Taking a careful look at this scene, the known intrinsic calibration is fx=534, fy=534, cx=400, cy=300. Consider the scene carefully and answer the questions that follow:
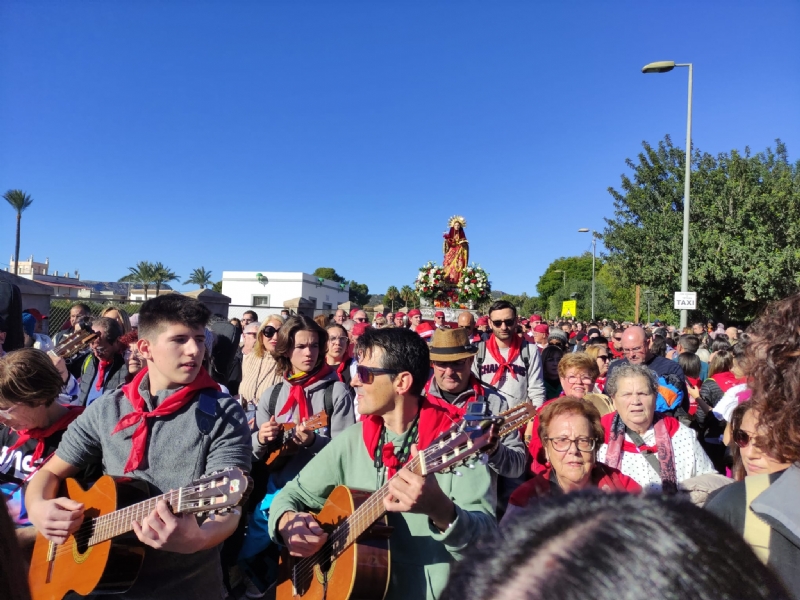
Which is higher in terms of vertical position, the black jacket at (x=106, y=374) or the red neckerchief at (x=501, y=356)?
the red neckerchief at (x=501, y=356)

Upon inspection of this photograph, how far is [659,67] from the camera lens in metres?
14.8

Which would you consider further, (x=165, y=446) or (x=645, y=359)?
(x=645, y=359)

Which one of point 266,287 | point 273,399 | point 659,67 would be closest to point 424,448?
point 273,399

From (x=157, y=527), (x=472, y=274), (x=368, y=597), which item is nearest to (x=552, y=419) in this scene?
(x=368, y=597)

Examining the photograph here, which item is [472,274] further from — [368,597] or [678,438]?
[368,597]

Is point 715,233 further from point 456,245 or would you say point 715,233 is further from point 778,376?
point 778,376

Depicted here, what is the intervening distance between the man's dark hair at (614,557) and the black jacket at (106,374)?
5750mm

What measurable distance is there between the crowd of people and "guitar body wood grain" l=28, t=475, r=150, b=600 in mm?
71

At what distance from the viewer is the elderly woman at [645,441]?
140 inches

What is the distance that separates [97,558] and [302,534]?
0.90 metres

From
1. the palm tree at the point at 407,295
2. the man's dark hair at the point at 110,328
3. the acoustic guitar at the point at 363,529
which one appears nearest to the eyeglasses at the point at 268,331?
the man's dark hair at the point at 110,328

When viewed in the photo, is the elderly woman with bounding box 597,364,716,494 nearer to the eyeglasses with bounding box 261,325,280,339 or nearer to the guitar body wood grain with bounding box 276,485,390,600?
the guitar body wood grain with bounding box 276,485,390,600

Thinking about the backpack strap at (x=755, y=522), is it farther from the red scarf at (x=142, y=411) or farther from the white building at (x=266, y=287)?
the white building at (x=266, y=287)

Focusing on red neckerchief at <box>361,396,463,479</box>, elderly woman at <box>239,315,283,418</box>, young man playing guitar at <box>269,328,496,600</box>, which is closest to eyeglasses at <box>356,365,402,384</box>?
young man playing guitar at <box>269,328,496,600</box>
